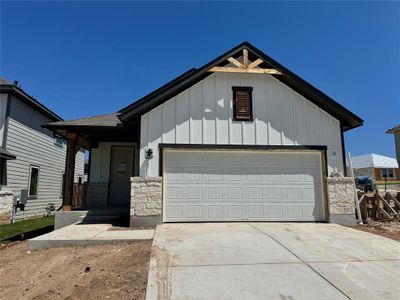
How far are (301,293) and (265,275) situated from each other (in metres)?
0.65

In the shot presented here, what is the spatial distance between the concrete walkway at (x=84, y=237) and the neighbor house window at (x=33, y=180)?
8.67 metres

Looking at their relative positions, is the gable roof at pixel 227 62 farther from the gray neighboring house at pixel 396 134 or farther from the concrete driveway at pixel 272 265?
the gray neighboring house at pixel 396 134

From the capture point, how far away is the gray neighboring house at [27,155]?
12336 mm

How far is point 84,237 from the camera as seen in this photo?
619 cm

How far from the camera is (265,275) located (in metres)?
4.14

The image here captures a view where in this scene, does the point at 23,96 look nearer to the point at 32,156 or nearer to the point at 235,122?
the point at 32,156

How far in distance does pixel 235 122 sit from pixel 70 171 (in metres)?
5.52

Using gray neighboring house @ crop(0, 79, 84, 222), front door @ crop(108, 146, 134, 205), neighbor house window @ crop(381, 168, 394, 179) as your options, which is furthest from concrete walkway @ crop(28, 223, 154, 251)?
neighbor house window @ crop(381, 168, 394, 179)

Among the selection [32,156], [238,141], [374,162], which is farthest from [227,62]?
[374,162]

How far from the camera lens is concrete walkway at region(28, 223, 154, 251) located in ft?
19.3

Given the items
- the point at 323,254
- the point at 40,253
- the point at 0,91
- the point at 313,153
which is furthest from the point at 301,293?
the point at 0,91

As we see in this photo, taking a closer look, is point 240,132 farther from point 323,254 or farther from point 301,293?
point 301,293

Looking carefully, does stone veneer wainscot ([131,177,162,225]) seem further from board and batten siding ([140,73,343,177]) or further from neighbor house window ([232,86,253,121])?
neighbor house window ([232,86,253,121])

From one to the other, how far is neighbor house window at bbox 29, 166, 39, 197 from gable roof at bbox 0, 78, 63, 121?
9.93 feet
